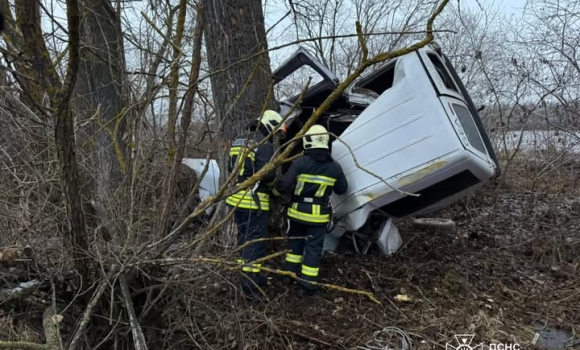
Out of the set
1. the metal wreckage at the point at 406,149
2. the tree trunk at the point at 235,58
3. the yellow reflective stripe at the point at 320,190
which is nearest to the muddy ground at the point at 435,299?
the metal wreckage at the point at 406,149

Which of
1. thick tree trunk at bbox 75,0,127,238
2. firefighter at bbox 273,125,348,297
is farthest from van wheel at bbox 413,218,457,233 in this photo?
thick tree trunk at bbox 75,0,127,238

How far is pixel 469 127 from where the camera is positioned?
3.68m

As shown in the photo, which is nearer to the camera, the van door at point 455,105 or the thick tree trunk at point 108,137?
the thick tree trunk at point 108,137

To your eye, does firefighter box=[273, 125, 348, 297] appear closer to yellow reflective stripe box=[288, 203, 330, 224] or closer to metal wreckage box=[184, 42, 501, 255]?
yellow reflective stripe box=[288, 203, 330, 224]

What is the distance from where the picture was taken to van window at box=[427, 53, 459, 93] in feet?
13.0

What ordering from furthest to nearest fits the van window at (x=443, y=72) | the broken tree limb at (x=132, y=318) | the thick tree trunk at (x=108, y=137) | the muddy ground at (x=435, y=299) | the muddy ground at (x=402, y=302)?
the van window at (x=443, y=72) → the muddy ground at (x=435, y=299) → the thick tree trunk at (x=108, y=137) → the muddy ground at (x=402, y=302) → the broken tree limb at (x=132, y=318)

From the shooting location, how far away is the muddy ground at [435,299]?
3.07 m

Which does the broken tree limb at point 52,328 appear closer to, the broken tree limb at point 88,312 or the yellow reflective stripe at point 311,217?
the broken tree limb at point 88,312

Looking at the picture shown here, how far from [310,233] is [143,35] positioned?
98.7 inches

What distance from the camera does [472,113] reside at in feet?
13.3

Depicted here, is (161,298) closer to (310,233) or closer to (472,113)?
(310,233)

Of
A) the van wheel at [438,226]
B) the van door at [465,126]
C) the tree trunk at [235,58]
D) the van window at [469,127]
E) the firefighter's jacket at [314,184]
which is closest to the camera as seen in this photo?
the van door at [465,126]

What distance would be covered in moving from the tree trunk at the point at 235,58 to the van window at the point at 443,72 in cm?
157

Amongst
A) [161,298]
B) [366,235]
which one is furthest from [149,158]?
[366,235]
